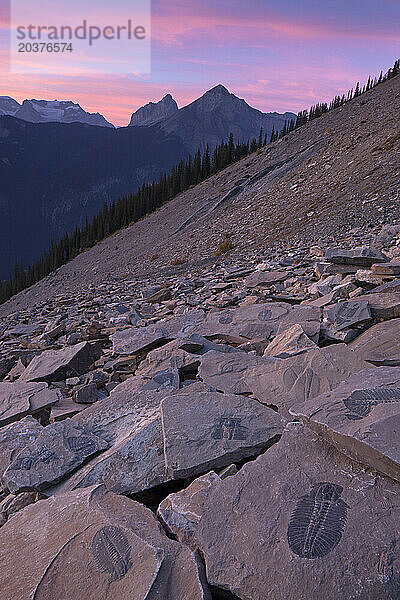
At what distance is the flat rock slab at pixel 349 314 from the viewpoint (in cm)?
510

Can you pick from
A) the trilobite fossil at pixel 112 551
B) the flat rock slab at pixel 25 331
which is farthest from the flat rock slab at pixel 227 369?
the flat rock slab at pixel 25 331

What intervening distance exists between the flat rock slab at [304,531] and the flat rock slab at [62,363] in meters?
3.87

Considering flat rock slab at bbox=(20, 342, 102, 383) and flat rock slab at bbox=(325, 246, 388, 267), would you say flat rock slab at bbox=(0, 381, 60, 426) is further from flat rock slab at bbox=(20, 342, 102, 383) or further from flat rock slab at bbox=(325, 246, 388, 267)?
flat rock slab at bbox=(325, 246, 388, 267)

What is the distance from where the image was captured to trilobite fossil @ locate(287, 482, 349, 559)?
6.92 ft

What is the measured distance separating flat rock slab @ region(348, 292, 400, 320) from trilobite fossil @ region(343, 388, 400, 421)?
2574mm

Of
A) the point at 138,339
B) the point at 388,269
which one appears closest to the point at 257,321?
the point at 138,339

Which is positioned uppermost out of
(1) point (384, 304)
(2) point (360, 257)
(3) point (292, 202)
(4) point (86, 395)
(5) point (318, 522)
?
(3) point (292, 202)

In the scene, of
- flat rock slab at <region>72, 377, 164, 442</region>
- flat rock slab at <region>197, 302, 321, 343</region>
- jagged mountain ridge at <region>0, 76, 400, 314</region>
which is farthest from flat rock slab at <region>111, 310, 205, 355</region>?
jagged mountain ridge at <region>0, 76, 400, 314</region>

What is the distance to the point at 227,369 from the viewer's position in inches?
186

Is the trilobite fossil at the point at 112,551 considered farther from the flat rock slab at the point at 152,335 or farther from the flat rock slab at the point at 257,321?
the flat rock slab at the point at 152,335

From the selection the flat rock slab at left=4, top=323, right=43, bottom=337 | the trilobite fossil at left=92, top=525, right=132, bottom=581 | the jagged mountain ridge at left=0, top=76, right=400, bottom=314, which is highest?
the jagged mountain ridge at left=0, top=76, right=400, bottom=314

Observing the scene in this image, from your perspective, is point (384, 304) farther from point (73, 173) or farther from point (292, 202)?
point (73, 173)

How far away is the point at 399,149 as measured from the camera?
21.6 metres

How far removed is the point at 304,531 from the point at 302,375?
188cm
